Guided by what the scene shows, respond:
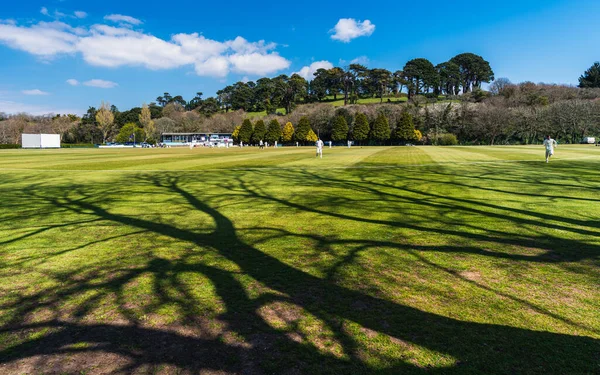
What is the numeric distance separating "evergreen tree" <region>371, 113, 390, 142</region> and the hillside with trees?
0.91 ft

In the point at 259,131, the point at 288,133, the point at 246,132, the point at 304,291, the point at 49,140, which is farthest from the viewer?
the point at 246,132

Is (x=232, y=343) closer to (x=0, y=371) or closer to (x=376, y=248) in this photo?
(x=0, y=371)

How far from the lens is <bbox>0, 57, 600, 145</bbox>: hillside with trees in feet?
293

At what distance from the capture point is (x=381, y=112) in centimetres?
10375

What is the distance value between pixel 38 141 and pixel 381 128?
315 feet

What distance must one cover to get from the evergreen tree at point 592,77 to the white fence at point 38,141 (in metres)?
172

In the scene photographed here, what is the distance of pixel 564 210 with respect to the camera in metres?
9.66

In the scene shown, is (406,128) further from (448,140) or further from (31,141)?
(31,141)

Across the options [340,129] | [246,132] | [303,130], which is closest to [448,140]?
[340,129]

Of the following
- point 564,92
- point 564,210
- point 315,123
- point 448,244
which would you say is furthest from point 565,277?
point 564,92

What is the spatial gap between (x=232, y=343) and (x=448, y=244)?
4.85 meters

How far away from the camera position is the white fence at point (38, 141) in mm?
95375

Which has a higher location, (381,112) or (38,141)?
(381,112)

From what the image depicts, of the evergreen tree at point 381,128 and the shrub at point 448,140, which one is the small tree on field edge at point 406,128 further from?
the shrub at point 448,140
